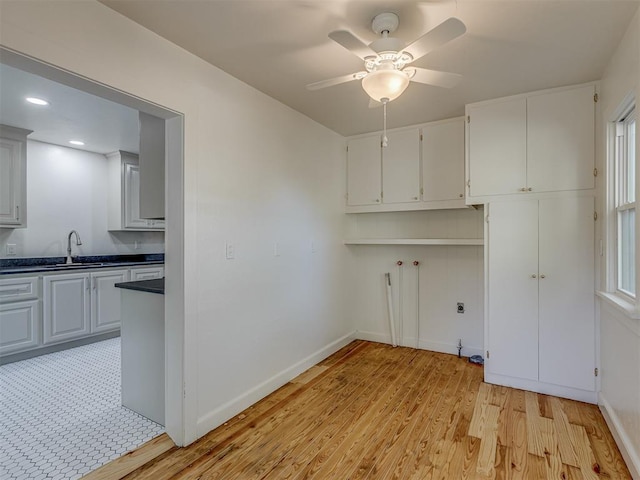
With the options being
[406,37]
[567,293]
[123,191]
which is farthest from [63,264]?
[567,293]

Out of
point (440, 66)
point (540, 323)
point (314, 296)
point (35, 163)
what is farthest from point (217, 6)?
point (35, 163)

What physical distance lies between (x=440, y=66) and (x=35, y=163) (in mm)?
4805

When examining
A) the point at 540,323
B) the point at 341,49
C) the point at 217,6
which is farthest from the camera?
the point at 540,323

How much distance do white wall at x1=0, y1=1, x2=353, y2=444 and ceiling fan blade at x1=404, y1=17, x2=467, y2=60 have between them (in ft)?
4.42

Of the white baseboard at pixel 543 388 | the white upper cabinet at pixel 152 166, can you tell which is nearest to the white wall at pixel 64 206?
the white upper cabinet at pixel 152 166

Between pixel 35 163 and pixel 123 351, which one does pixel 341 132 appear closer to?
pixel 123 351

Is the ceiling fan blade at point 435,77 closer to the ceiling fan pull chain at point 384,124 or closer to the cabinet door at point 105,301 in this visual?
the ceiling fan pull chain at point 384,124

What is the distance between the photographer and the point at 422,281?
387 centimetres

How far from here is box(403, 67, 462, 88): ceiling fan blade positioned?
179cm

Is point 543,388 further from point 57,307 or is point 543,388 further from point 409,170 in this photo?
point 57,307

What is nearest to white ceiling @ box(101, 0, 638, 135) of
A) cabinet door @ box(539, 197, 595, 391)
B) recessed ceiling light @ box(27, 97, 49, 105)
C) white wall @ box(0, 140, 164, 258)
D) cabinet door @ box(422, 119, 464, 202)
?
cabinet door @ box(422, 119, 464, 202)

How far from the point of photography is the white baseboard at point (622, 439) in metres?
1.75

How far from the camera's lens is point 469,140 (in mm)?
3020

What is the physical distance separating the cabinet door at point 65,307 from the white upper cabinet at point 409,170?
3.31 meters
